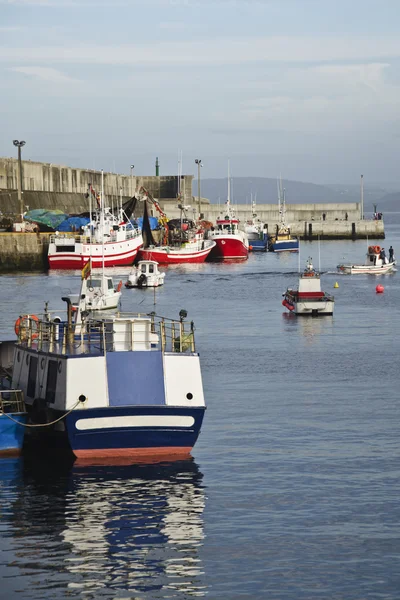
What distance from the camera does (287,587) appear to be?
22.3 metres

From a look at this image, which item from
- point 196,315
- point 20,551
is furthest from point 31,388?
point 196,315

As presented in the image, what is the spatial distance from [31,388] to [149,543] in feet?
34.8

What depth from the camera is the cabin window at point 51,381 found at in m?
32.1

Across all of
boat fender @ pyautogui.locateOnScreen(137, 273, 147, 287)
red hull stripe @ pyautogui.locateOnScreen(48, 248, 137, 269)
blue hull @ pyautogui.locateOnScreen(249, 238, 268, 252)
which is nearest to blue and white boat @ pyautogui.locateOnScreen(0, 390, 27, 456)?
boat fender @ pyautogui.locateOnScreen(137, 273, 147, 287)

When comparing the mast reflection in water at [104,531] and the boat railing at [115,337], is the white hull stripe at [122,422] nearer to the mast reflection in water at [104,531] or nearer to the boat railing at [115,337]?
the mast reflection in water at [104,531]

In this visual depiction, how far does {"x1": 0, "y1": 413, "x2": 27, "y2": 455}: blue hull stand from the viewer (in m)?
32.7

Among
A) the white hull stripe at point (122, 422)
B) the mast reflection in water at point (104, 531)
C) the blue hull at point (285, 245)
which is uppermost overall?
the blue hull at point (285, 245)

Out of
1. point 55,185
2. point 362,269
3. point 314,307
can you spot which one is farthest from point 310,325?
point 55,185

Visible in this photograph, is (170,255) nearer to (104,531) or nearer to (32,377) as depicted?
(32,377)

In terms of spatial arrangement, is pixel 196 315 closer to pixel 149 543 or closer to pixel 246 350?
pixel 246 350

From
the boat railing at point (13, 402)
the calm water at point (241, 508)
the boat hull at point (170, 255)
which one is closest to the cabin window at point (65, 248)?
the boat hull at point (170, 255)

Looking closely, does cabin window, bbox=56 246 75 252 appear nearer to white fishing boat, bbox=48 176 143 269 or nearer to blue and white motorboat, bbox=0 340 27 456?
white fishing boat, bbox=48 176 143 269

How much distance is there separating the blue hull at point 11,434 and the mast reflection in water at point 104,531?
0.67 meters

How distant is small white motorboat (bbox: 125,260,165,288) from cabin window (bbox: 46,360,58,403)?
67554 mm
